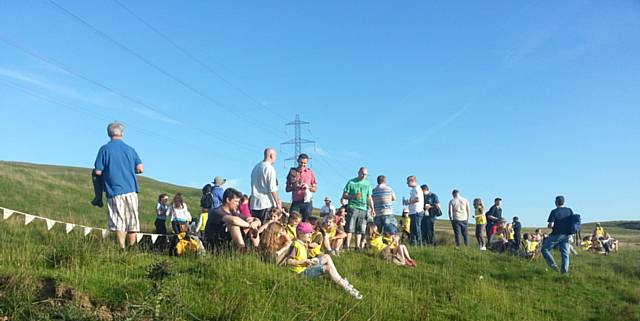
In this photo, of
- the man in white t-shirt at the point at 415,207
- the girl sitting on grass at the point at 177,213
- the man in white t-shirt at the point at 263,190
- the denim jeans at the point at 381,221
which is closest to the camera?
the man in white t-shirt at the point at 263,190

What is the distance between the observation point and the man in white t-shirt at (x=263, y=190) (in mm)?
11180

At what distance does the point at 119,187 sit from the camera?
889cm

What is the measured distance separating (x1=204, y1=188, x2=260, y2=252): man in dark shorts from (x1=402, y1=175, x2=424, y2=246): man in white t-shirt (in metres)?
6.84

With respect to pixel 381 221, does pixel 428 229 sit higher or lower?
lower

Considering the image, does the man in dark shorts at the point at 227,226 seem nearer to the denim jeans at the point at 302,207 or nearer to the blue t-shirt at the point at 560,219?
the denim jeans at the point at 302,207

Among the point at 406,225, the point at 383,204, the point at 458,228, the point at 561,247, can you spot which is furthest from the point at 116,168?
the point at 458,228

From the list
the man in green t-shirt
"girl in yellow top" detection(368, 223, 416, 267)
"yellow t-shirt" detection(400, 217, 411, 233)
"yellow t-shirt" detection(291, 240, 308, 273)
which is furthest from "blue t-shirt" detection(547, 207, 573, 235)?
"yellow t-shirt" detection(291, 240, 308, 273)

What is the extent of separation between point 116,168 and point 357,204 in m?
6.18

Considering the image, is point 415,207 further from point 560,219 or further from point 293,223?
point 293,223

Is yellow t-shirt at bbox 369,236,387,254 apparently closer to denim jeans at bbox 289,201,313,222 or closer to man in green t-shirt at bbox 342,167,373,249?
man in green t-shirt at bbox 342,167,373,249

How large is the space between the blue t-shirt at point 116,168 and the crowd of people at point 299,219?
0.02 metres

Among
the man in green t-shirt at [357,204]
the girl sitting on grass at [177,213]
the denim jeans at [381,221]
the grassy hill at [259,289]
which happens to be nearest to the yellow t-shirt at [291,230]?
the grassy hill at [259,289]

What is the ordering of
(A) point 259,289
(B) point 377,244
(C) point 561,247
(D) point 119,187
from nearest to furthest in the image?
(A) point 259,289 < (D) point 119,187 < (B) point 377,244 < (C) point 561,247

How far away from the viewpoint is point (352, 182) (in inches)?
533
